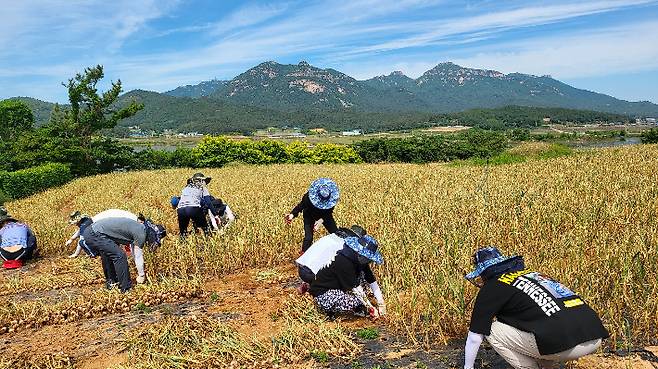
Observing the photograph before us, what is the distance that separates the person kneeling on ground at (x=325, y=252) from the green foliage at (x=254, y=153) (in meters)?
40.5

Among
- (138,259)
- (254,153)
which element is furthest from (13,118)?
(138,259)

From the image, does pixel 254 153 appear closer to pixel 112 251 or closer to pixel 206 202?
pixel 206 202

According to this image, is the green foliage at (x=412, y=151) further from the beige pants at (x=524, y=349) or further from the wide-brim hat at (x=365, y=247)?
the beige pants at (x=524, y=349)

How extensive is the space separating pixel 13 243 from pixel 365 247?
7926 mm

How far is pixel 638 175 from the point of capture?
11.6 meters

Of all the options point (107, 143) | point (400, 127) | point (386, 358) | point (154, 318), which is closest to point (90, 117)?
point (107, 143)

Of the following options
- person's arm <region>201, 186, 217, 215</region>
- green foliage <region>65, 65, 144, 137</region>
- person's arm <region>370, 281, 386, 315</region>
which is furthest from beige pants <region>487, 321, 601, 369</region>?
green foliage <region>65, 65, 144, 137</region>

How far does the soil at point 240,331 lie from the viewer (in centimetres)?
418

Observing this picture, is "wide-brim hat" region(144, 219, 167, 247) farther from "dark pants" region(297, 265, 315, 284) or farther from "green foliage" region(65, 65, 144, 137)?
"green foliage" region(65, 65, 144, 137)

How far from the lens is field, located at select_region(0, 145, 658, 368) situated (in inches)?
176

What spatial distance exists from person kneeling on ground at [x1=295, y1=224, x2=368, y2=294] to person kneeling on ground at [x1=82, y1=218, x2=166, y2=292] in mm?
2909

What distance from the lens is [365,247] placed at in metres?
4.77

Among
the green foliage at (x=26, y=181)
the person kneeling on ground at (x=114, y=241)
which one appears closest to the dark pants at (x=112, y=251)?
the person kneeling on ground at (x=114, y=241)

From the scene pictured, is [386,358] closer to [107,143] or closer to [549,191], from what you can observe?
[549,191]
